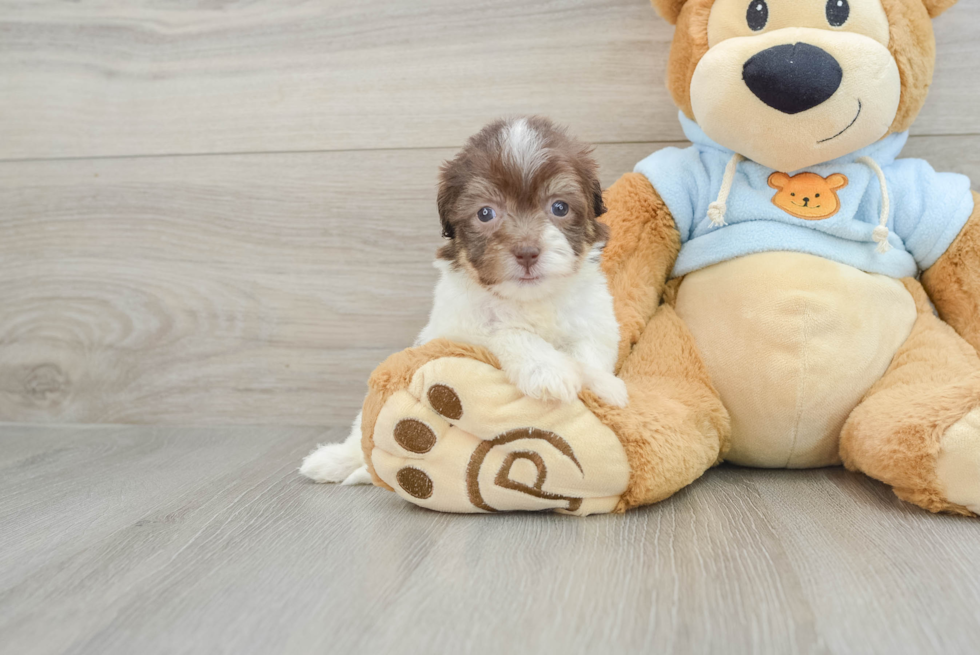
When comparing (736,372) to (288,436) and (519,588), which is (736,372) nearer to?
(519,588)

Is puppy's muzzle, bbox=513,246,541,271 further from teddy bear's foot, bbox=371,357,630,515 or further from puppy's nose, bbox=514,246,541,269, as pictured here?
teddy bear's foot, bbox=371,357,630,515

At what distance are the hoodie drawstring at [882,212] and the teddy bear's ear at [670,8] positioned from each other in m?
0.46

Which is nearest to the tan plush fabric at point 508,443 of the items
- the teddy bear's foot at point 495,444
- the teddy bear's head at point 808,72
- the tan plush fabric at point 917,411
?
the teddy bear's foot at point 495,444

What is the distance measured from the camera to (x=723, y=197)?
1417 millimetres

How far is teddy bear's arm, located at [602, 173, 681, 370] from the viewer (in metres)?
1.48

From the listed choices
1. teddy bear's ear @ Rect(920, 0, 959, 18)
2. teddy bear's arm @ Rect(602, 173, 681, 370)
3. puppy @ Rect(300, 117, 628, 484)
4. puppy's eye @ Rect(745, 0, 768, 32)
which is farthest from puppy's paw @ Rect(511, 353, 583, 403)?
teddy bear's ear @ Rect(920, 0, 959, 18)

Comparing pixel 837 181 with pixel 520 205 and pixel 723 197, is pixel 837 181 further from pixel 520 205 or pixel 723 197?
pixel 520 205

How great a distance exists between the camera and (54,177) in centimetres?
201

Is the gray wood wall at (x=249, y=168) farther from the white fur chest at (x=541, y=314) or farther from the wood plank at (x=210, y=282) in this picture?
the white fur chest at (x=541, y=314)

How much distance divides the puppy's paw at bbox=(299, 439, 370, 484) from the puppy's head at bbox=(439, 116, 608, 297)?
0.51m

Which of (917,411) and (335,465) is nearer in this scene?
(917,411)

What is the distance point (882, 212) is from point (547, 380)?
746 millimetres

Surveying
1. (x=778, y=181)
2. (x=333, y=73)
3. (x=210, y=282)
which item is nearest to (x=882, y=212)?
(x=778, y=181)

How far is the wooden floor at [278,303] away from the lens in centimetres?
103
